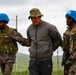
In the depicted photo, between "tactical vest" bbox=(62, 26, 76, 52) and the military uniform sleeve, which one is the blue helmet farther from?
the military uniform sleeve

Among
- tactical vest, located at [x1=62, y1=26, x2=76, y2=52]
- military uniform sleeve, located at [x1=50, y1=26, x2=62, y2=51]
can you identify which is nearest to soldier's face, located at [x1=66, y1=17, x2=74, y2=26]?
tactical vest, located at [x1=62, y1=26, x2=76, y2=52]

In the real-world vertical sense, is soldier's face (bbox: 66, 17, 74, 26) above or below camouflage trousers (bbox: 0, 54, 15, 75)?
above

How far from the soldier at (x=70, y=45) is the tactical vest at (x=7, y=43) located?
5.82 feet

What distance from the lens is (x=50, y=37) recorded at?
9516mm

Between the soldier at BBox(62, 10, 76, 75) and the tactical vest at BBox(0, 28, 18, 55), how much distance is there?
177 centimetres

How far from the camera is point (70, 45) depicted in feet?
28.9

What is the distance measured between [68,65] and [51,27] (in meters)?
1.03

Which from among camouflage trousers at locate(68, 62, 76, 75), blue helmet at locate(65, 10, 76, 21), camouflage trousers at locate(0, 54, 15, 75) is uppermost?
blue helmet at locate(65, 10, 76, 21)

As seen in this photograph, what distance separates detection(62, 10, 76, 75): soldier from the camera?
28.7ft

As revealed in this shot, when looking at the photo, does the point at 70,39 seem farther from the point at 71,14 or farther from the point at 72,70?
the point at 72,70

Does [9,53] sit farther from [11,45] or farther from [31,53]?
[31,53]

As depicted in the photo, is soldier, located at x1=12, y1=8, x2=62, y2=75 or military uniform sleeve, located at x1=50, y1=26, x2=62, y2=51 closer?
soldier, located at x1=12, y1=8, x2=62, y2=75

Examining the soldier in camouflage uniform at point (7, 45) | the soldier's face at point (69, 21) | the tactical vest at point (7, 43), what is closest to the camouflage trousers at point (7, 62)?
the soldier in camouflage uniform at point (7, 45)

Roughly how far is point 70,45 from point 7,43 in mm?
2043
